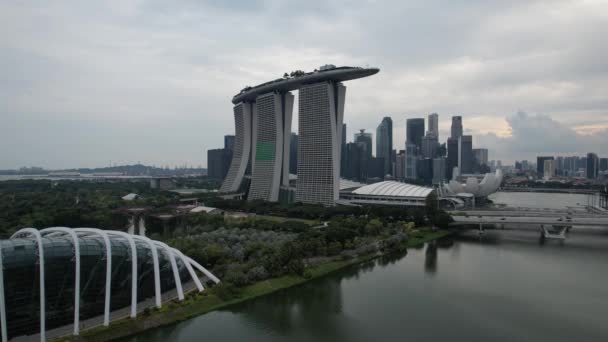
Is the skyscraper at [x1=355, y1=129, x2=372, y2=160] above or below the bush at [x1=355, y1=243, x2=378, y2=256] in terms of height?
above

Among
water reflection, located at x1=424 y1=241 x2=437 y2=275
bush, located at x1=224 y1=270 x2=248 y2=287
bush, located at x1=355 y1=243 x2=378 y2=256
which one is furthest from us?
bush, located at x1=355 y1=243 x2=378 y2=256

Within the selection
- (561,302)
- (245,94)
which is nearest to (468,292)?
(561,302)

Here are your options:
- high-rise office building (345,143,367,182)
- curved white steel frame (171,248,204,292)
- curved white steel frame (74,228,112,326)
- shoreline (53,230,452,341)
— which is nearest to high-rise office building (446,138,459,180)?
high-rise office building (345,143,367,182)

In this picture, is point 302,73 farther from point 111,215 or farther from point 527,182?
point 527,182

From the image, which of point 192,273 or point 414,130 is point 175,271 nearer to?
point 192,273

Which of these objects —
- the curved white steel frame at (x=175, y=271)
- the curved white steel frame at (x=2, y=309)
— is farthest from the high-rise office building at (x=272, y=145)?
the curved white steel frame at (x=2, y=309)

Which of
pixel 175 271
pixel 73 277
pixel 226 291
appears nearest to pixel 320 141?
pixel 226 291

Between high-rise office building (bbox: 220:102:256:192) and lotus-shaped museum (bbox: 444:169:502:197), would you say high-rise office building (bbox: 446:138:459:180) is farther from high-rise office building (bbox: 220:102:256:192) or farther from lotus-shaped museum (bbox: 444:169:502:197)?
high-rise office building (bbox: 220:102:256:192)

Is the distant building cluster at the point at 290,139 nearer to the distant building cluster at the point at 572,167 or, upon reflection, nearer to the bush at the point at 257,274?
the bush at the point at 257,274
